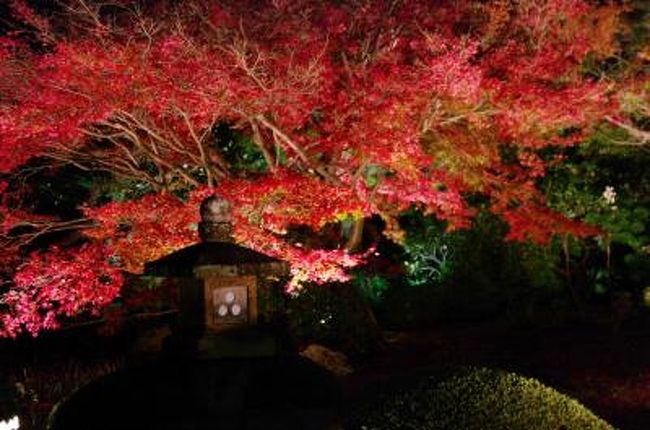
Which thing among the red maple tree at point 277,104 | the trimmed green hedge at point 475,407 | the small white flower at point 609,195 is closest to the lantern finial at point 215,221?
the trimmed green hedge at point 475,407

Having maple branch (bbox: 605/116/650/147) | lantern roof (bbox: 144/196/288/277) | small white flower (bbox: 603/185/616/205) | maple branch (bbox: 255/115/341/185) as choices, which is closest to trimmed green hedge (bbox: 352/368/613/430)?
lantern roof (bbox: 144/196/288/277)

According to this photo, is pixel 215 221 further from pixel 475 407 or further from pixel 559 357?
pixel 559 357

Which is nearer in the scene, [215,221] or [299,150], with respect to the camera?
[215,221]

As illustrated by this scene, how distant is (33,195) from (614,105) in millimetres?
13050

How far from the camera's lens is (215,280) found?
5.83 m

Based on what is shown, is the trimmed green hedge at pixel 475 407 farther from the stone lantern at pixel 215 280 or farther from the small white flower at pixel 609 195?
the small white flower at pixel 609 195

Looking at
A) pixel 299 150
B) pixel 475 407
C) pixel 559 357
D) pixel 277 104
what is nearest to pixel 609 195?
pixel 559 357

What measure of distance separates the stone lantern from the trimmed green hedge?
134 cm

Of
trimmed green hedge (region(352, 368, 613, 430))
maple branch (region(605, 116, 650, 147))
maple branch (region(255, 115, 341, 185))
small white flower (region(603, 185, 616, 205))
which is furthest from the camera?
small white flower (region(603, 185, 616, 205))

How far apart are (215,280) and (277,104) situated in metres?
5.43

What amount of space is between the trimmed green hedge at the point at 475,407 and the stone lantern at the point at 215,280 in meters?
1.34

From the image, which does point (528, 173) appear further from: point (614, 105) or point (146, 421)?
point (146, 421)

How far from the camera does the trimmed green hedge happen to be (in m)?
5.60

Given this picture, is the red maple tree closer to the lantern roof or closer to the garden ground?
the garden ground
